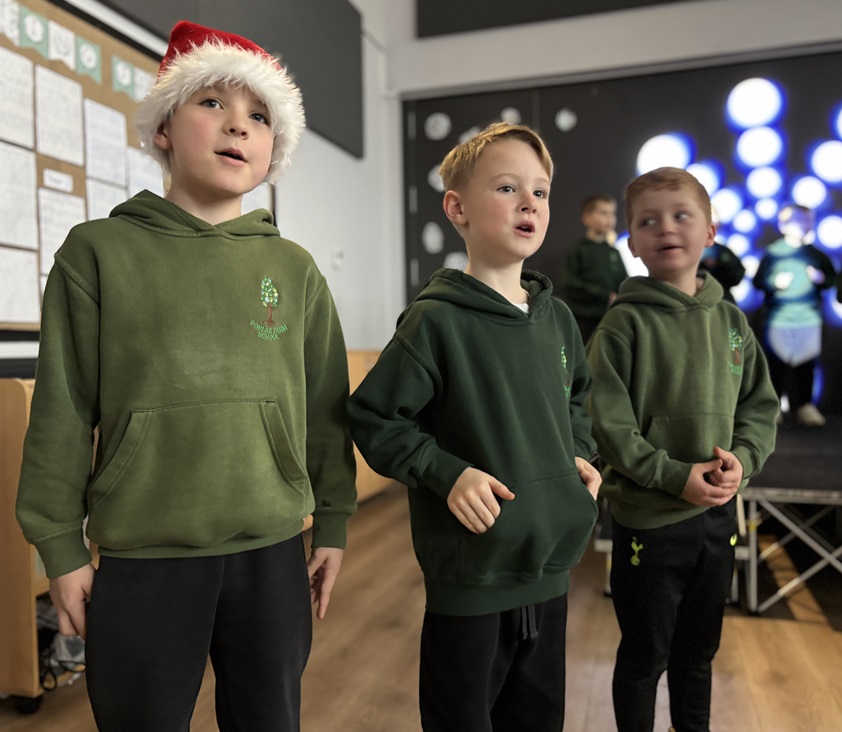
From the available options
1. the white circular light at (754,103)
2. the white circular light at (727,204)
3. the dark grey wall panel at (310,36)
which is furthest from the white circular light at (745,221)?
the dark grey wall panel at (310,36)

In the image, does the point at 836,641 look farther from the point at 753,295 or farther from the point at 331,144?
the point at 331,144

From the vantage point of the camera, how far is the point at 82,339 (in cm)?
85

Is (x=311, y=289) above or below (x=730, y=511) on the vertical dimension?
above

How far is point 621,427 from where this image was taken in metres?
1.20

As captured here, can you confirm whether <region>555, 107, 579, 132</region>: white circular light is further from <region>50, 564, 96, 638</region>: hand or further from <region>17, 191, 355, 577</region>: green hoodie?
<region>50, 564, 96, 638</region>: hand

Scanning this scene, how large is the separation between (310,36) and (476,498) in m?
3.68

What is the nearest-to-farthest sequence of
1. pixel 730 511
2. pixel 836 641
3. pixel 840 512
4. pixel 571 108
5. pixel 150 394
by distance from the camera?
pixel 150 394
pixel 730 511
pixel 836 641
pixel 840 512
pixel 571 108

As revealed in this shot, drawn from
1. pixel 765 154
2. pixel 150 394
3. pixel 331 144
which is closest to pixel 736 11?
pixel 765 154

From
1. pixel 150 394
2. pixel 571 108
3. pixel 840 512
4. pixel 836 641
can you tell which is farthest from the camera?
pixel 571 108

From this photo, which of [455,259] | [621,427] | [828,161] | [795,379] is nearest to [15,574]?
[621,427]

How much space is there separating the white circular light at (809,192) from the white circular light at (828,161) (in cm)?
5

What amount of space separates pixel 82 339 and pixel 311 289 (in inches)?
12.1

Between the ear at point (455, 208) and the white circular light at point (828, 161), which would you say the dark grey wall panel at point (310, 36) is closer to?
the ear at point (455, 208)

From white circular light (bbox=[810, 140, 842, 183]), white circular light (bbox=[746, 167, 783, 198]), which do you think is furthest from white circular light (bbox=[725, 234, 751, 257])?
white circular light (bbox=[810, 140, 842, 183])
